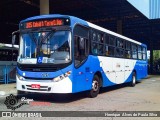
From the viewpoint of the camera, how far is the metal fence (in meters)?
19.1

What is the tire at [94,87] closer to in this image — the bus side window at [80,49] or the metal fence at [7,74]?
the bus side window at [80,49]

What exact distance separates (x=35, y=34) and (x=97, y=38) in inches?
124

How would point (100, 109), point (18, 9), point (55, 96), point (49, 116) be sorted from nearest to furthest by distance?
point (49, 116) < point (100, 109) < point (55, 96) < point (18, 9)

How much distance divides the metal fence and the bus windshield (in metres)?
7.63

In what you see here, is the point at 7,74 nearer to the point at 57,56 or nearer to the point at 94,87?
the point at 94,87

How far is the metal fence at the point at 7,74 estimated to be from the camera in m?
19.1

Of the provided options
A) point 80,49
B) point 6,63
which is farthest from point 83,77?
point 6,63

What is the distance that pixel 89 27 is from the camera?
12.9 metres

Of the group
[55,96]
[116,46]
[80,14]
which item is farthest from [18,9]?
[55,96]

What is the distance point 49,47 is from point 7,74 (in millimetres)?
8853

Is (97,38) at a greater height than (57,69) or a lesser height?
greater

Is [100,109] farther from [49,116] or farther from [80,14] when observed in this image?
[80,14]

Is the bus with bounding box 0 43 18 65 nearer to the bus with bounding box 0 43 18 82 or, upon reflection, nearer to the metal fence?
the bus with bounding box 0 43 18 82

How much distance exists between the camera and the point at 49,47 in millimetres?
11203
